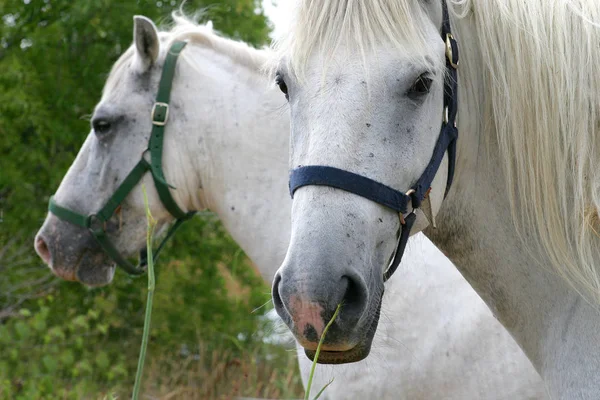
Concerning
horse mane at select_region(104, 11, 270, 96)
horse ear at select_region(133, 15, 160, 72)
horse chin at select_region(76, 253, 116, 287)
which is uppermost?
horse ear at select_region(133, 15, 160, 72)

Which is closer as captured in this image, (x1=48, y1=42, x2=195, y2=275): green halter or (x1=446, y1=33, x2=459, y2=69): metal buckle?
(x1=446, y1=33, x2=459, y2=69): metal buckle

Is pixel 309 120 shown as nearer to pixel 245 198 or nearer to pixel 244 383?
pixel 245 198

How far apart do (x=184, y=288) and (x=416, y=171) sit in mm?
4681

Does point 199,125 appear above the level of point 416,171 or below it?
below

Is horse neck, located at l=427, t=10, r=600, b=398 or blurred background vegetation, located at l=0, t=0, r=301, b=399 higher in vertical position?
horse neck, located at l=427, t=10, r=600, b=398

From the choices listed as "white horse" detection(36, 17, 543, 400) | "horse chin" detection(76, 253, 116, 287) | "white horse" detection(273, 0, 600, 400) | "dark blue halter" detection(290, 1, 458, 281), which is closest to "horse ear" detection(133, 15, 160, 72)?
"white horse" detection(36, 17, 543, 400)

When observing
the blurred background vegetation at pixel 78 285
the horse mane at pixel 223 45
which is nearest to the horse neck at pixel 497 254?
the horse mane at pixel 223 45

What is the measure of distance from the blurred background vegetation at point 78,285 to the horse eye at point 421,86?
337cm

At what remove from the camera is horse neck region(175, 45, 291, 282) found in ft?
10.9

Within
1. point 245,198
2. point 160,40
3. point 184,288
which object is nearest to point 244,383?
point 184,288

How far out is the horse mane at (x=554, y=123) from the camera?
1.82m

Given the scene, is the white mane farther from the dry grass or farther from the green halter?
the dry grass

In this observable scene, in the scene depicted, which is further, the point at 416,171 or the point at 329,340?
the point at 416,171

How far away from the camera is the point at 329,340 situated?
5.54 feet
